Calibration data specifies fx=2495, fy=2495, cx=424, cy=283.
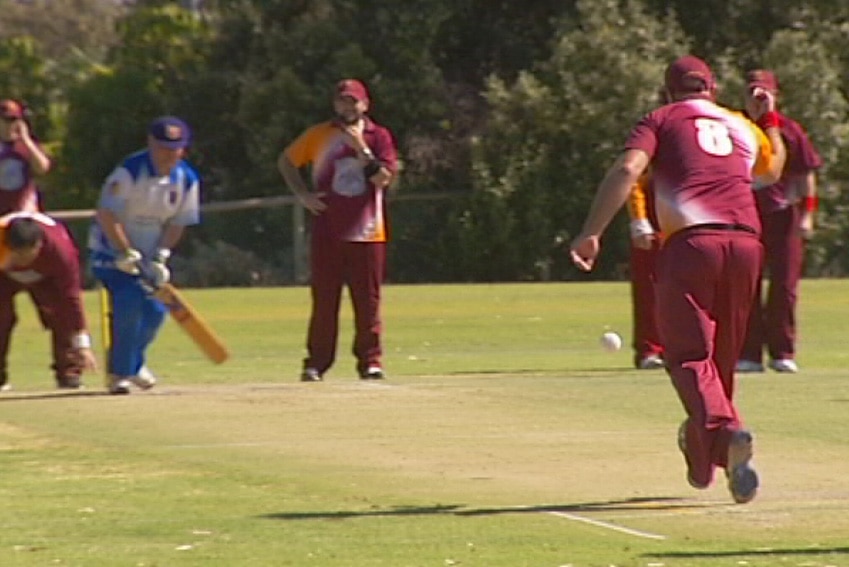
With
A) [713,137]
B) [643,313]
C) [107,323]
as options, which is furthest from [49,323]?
[713,137]

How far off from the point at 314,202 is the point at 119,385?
1.97 m

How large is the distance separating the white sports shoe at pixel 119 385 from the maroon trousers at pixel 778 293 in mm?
4320

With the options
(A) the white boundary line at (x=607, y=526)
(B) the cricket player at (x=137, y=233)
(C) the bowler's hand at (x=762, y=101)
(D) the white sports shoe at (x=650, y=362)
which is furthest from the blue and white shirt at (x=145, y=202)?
(A) the white boundary line at (x=607, y=526)

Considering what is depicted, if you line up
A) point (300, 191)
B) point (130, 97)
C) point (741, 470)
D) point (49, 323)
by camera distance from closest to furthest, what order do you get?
point (741, 470) → point (49, 323) → point (300, 191) → point (130, 97)

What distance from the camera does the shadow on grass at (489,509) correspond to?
1024 cm

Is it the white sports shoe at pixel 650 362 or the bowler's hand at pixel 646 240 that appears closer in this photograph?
the bowler's hand at pixel 646 240

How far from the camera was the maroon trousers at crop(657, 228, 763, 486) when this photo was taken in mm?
10250

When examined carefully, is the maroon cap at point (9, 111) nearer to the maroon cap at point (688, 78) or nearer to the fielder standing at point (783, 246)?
the fielder standing at point (783, 246)

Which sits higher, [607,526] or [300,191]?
[300,191]

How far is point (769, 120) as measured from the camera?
16.0 m

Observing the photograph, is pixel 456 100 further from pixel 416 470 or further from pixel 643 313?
pixel 416 470

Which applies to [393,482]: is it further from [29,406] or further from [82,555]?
[29,406]

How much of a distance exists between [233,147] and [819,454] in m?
27.8

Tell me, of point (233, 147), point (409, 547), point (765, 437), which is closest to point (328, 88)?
point (233, 147)
